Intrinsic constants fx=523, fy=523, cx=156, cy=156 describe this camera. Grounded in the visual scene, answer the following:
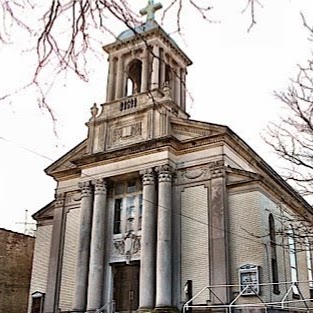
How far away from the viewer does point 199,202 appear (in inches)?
928

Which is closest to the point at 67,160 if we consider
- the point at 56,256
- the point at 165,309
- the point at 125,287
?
the point at 56,256

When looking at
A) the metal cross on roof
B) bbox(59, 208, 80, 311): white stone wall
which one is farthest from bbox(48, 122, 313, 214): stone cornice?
the metal cross on roof

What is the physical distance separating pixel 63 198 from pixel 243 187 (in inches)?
395

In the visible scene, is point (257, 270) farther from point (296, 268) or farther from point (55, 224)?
point (55, 224)

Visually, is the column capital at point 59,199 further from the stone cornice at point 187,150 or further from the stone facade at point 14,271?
the stone facade at point 14,271

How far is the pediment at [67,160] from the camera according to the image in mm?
28125

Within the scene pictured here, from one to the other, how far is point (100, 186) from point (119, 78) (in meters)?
6.82

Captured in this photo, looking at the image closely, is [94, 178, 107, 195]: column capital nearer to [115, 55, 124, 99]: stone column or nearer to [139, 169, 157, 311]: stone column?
[139, 169, 157, 311]: stone column

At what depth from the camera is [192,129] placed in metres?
25.0

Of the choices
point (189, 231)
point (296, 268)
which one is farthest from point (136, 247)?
point (296, 268)

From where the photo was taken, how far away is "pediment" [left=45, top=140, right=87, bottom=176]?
28.1 metres

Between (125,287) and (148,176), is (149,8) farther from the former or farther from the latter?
(125,287)

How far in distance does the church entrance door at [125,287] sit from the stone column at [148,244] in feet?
6.45

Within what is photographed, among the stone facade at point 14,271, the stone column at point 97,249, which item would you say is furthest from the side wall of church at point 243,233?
the stone facade at point 14,271
